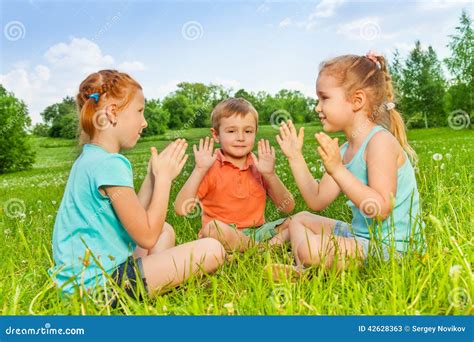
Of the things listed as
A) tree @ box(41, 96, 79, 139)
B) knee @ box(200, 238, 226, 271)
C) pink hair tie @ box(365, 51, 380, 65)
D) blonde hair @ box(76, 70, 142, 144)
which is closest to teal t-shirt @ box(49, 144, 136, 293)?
blonde hair @ box(76, 70, 142, 144)

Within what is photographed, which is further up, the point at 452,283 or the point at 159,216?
the point at 159,216

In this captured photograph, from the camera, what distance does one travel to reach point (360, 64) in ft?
8.44

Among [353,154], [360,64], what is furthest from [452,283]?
[360,64]

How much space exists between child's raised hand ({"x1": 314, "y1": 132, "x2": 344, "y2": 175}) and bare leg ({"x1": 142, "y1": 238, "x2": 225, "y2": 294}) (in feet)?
1.88

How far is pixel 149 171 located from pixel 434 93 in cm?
947

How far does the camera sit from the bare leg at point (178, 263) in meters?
2.30

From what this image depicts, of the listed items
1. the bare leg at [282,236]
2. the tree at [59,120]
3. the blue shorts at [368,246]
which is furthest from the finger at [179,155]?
the tree at [59,120]

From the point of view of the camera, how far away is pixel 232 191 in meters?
3.17

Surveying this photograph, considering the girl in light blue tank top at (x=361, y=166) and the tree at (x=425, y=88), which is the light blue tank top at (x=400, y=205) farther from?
the tree at (x=425, y=88)

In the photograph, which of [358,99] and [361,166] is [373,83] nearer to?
[358,99]
